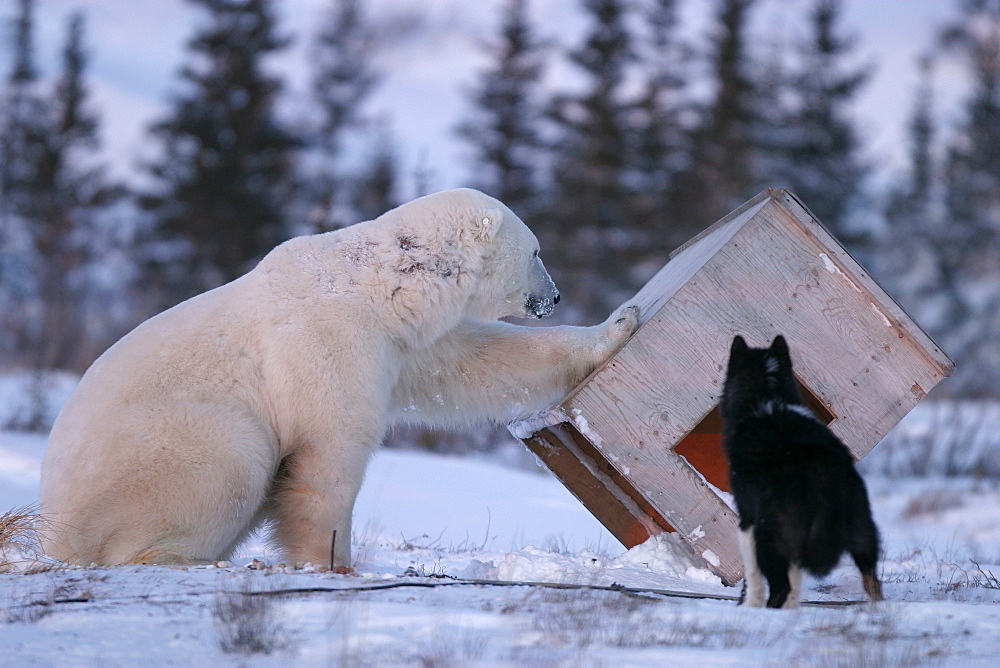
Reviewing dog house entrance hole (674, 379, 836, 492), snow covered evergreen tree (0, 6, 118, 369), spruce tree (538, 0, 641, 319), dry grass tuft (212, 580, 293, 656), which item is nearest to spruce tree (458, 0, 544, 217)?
spruce tree (538, 0, 641, 319)

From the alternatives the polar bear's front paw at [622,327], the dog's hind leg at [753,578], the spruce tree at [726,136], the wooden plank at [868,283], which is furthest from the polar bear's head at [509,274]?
the spruce tree at [726,136]

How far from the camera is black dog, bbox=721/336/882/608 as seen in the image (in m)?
3.39

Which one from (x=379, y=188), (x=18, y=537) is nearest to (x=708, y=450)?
(x=18, y=537)

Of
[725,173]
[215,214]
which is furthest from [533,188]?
[215,214]

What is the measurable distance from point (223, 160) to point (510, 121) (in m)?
7.17

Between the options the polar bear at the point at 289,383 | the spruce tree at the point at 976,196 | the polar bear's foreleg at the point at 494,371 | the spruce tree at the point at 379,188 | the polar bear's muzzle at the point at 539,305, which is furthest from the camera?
the spruce tree at the point at 976,196

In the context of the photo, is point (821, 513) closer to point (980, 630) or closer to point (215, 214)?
point (980, 630)

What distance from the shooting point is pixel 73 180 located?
28.0 meters

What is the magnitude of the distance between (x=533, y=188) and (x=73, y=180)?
12686 millimetres

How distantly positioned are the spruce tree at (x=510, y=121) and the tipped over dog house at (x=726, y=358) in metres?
20.7

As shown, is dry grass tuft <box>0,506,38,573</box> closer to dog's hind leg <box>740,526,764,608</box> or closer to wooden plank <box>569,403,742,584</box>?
wooden plank <box>569,403,742,584</box>

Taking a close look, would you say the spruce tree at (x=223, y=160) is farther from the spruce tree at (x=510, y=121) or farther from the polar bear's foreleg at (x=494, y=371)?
the polar bear's foreleg at (x=494, y=371)

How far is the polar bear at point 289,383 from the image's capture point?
4.10 metres

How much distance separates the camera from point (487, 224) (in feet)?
15.6
